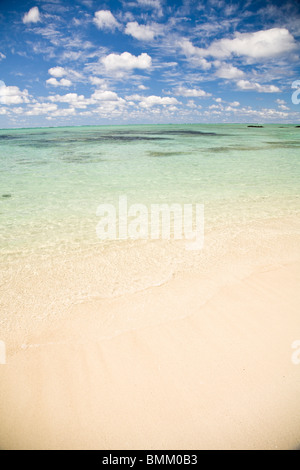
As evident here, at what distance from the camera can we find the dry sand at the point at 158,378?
200cm

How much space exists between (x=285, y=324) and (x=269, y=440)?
1.34 metres

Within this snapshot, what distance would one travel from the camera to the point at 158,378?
7.79 feet

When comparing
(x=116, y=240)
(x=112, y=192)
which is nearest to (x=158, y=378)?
(x=116, y=240)

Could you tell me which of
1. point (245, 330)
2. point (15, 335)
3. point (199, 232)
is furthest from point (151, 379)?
point (199, 232)

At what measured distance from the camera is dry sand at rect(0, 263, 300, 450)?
2.00m

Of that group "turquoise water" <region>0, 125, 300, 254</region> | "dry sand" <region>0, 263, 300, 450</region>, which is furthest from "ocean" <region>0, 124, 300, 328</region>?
"dry sand" <region>0, 263, 300, 450</region>

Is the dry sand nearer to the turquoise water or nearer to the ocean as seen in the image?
the ocean

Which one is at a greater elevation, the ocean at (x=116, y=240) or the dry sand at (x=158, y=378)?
the ocean at (x=116, y=240)

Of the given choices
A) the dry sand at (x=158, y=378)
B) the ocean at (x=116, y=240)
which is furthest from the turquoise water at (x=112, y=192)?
the dry sand at (x=158, y=378)

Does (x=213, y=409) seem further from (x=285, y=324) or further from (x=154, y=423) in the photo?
(x=285, y=324)

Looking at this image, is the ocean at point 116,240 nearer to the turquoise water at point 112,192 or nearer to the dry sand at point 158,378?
the turquoise water at point 112,192

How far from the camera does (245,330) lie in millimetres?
2863

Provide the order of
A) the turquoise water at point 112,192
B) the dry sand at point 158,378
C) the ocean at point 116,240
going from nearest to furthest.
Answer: the dry sand at point 158,378, the ocean at point 116,240, the turquoise water at point 112,192

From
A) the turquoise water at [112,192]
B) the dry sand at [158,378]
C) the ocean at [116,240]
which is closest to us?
the dry sand at [158,378]
